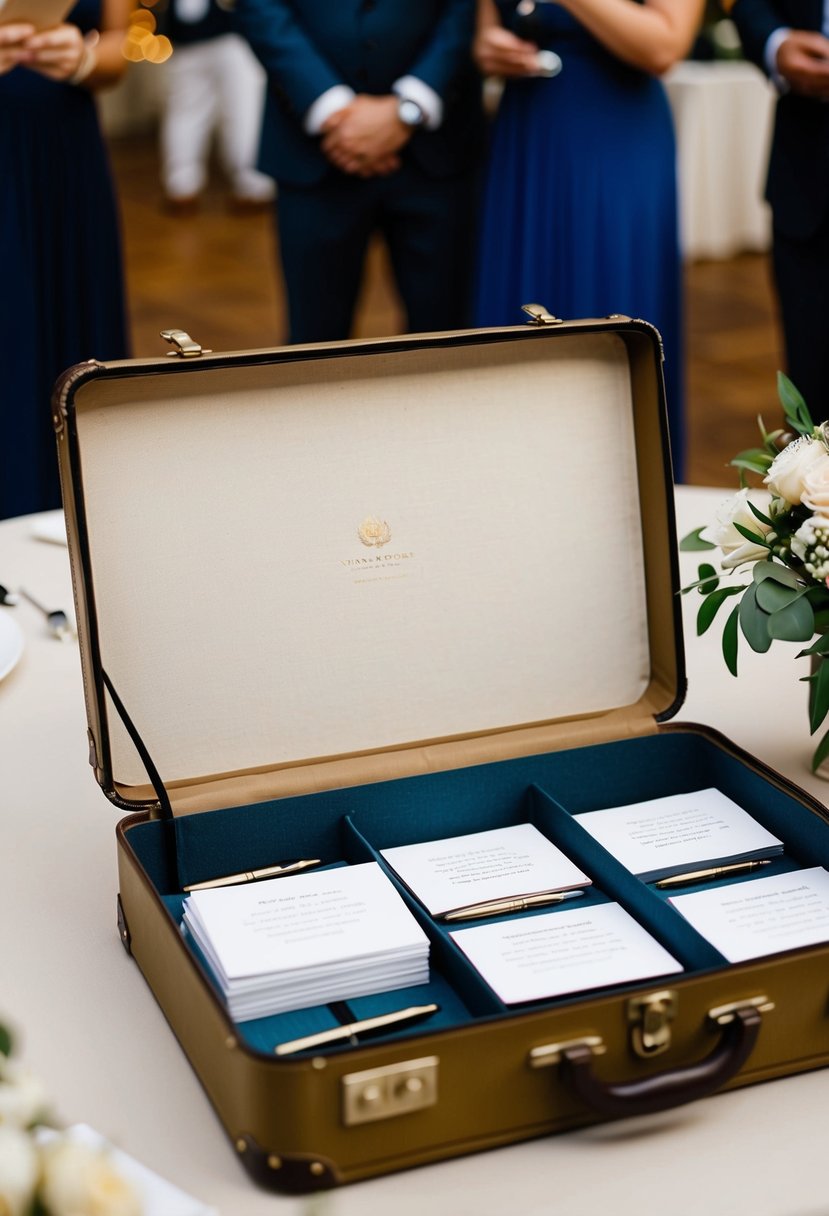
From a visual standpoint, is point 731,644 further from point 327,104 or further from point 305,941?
point 327,104

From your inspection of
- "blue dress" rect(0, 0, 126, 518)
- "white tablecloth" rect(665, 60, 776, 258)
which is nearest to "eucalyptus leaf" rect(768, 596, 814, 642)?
"blue dress" rect(0, 0, 126, 518)

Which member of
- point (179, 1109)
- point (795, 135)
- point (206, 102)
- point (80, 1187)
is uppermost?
point (206, 102)

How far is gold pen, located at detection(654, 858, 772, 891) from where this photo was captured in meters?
1.06

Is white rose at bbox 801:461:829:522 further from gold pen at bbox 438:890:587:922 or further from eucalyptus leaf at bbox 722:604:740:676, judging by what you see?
gold pen at bbox 438:890:587:922

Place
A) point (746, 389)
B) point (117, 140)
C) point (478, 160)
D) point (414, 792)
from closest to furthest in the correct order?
1. point (414, 792)
2. point (478, 160)
3. point (746, 389)
4. point (117, 140)

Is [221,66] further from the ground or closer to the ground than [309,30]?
further from the ground

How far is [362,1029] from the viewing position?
2.87 feet

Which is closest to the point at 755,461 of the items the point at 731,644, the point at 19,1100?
the point at 731,644

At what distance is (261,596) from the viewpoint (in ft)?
3.73

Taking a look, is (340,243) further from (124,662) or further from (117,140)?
(117,140)

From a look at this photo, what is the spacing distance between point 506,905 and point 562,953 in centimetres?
8

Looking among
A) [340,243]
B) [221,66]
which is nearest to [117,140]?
[221,66]

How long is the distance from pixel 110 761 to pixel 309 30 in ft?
6.47

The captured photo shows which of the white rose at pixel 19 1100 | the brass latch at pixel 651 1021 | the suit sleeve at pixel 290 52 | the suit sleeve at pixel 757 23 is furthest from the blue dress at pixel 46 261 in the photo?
the white rose at pixel 19 1100
